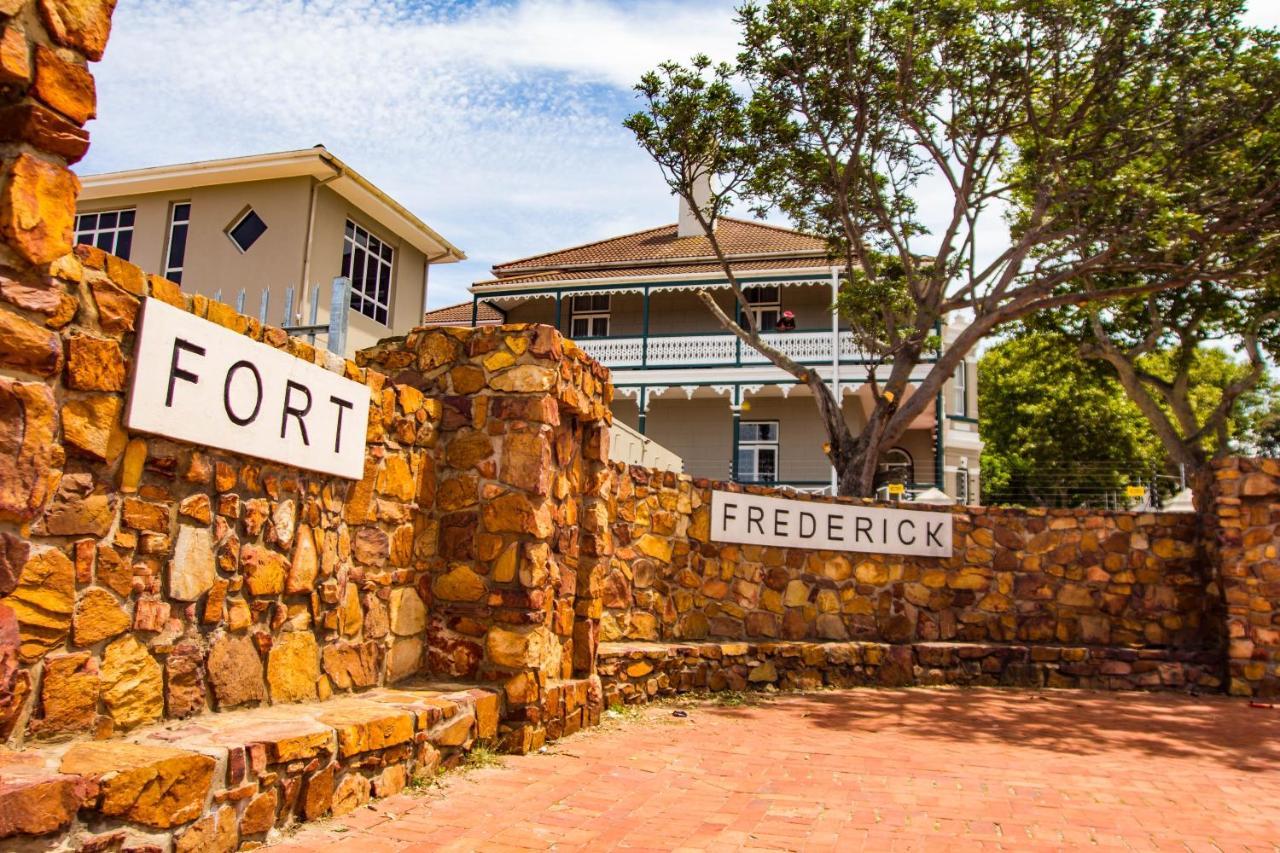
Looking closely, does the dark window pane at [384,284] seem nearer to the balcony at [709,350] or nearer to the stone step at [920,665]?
the balcony at [709,350]

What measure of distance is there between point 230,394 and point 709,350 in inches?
721

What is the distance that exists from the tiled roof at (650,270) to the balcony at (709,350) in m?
1.45

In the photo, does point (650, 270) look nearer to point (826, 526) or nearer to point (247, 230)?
point (247, 230)

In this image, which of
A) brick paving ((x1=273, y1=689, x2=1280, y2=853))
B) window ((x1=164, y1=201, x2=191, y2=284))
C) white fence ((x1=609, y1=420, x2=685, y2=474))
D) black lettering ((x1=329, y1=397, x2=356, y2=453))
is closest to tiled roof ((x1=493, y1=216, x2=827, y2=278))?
window ((x1=164, y1=201, x2=191, y2=284))

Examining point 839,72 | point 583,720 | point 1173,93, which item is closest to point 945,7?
point 839,72

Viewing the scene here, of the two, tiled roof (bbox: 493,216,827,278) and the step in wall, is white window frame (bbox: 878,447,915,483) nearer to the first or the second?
tiled roof (bbox: 493,216,827,278)

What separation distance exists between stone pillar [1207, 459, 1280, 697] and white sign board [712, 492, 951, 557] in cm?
263

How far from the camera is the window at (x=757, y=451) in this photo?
22000 mm

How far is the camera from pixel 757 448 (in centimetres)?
2230

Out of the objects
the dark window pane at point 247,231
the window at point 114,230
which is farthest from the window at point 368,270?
the window at point 114,230

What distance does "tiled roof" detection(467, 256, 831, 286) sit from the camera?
21.6 meters

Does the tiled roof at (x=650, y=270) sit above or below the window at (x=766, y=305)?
above

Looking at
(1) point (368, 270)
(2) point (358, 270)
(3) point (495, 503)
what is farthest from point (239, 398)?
(1) point (368, 270)

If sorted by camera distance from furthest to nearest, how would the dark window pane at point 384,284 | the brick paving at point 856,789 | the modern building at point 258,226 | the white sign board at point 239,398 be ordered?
the dark window pane at point 384,284
the modern building at point 258,226
the brick paving at point 856,789
the white sign board at point 239,398
